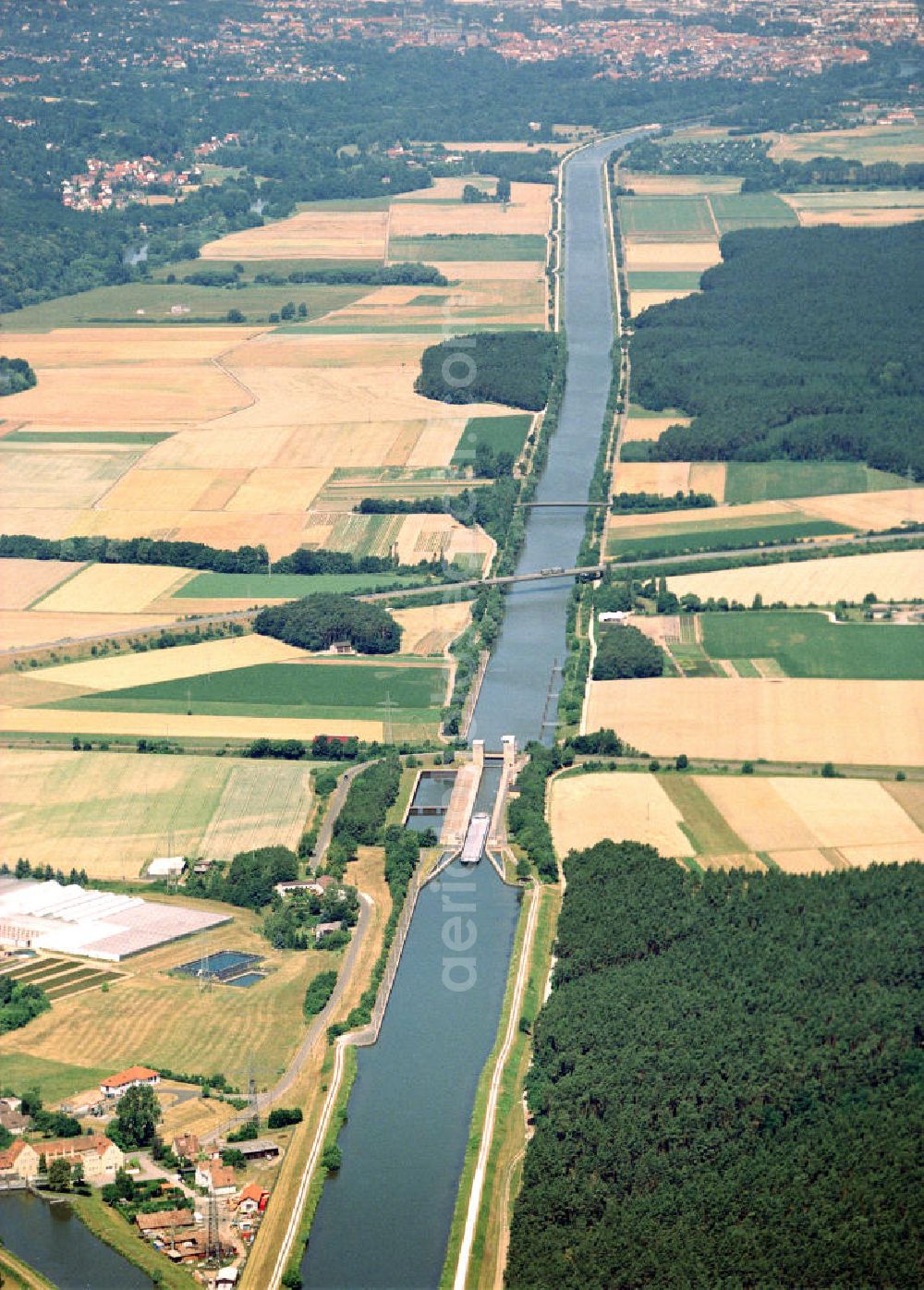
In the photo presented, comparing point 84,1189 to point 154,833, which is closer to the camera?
point 84,1189

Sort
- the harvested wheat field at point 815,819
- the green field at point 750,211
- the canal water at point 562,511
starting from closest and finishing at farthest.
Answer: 1. the harvested wheat field at point 815,819
2. the canal water at point 562,511
3. the green field at point 750,211

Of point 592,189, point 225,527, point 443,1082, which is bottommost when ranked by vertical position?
point 592,189

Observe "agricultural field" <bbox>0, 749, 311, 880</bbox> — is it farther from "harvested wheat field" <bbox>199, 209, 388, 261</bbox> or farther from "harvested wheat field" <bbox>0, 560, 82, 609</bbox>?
"harvested wheat field" <bbox>199, 209, 388, 261</bbox>

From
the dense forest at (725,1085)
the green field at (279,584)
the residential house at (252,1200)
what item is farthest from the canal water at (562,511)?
the residential house at (252,1200)

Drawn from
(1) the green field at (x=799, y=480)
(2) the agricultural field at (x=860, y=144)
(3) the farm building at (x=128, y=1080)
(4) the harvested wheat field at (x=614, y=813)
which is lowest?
(2) the agricultural field at (x=860, y=144)

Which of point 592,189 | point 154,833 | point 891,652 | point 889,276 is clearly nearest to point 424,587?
point 891,652

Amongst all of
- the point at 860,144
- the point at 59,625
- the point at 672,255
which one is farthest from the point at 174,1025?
the point at 860,144

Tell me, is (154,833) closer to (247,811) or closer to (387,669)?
(247,811)

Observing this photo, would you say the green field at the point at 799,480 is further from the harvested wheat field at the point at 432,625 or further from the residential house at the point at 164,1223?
the residential house at the point at 164,1223
